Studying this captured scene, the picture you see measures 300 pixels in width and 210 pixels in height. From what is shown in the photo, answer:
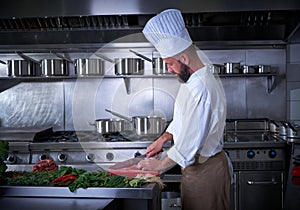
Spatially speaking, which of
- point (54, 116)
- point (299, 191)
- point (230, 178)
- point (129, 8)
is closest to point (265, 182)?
point (299, 191)

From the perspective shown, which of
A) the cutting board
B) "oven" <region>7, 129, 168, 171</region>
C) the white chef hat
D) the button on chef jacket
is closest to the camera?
the cutting board

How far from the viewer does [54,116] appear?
176 inches

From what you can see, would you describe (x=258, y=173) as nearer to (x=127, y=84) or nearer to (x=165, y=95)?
(x=165, y=95)

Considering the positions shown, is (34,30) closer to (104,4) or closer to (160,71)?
(104,4)

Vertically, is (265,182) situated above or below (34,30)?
below

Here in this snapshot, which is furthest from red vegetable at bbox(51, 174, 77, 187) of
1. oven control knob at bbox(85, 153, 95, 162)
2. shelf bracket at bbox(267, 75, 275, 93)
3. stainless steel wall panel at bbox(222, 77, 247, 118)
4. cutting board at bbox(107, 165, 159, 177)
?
shelf bracket at bbox(267, 75, 275, 93)

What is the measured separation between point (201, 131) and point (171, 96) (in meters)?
1.98

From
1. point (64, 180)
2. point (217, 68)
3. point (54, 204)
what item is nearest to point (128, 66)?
point (217, 68)

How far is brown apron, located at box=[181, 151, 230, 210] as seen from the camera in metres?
2.57

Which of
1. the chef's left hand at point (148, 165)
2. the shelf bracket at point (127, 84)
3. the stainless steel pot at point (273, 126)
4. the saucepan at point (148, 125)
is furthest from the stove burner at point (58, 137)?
the stainless steel pot at point (273, 126)

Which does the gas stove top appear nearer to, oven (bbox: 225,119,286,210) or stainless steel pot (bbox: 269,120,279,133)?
oven (bbox: 225,119,286,210)

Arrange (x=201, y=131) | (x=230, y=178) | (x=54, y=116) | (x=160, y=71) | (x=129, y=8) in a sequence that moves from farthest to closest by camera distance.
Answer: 1. (x=54, y=116)
2. (x=160, y=71)
3. (x=129, y=8)
4. (x=230, y=178)
5. (x=201, y=131)

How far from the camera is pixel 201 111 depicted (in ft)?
7.86

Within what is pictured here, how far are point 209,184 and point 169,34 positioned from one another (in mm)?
904
